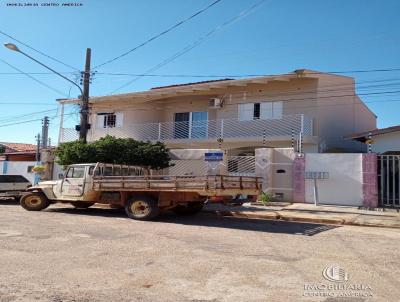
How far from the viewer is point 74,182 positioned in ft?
46.1

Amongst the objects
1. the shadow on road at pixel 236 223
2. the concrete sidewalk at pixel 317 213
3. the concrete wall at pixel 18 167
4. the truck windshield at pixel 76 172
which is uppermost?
the concrete wall at pixel 18 167

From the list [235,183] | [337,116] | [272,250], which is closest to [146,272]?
[272,250]

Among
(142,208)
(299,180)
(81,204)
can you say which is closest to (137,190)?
(142,208)

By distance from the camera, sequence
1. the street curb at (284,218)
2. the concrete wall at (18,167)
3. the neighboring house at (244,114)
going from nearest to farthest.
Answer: the street curb at (284,218)
the neighboring house at (244,114)
the concrete wall at (18,167)

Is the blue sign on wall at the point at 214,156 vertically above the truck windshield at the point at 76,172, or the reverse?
the blue sign on wall at the point at 214,156

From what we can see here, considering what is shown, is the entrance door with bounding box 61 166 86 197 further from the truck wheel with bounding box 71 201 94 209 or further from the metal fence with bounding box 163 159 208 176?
the metal fence with bounding box 163 159 208 176

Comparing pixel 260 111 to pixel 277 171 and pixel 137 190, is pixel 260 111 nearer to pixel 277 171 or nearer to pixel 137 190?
pixel 277 171

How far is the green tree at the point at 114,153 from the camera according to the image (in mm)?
18250

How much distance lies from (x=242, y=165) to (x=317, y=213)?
18.0ft

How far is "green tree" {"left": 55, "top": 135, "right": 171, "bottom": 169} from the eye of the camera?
18.2 metres

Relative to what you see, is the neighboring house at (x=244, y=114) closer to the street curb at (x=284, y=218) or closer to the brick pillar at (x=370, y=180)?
the brick pillar at (x=370, y=180)

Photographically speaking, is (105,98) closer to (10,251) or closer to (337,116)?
(337,116)

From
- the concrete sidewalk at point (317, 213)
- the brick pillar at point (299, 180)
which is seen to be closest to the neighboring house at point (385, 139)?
the brick pillar at point (299, 180)

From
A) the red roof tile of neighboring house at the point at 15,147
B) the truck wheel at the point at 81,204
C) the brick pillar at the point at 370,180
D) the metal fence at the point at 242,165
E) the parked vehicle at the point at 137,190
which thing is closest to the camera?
the parked vehicle at the point at 137,190
